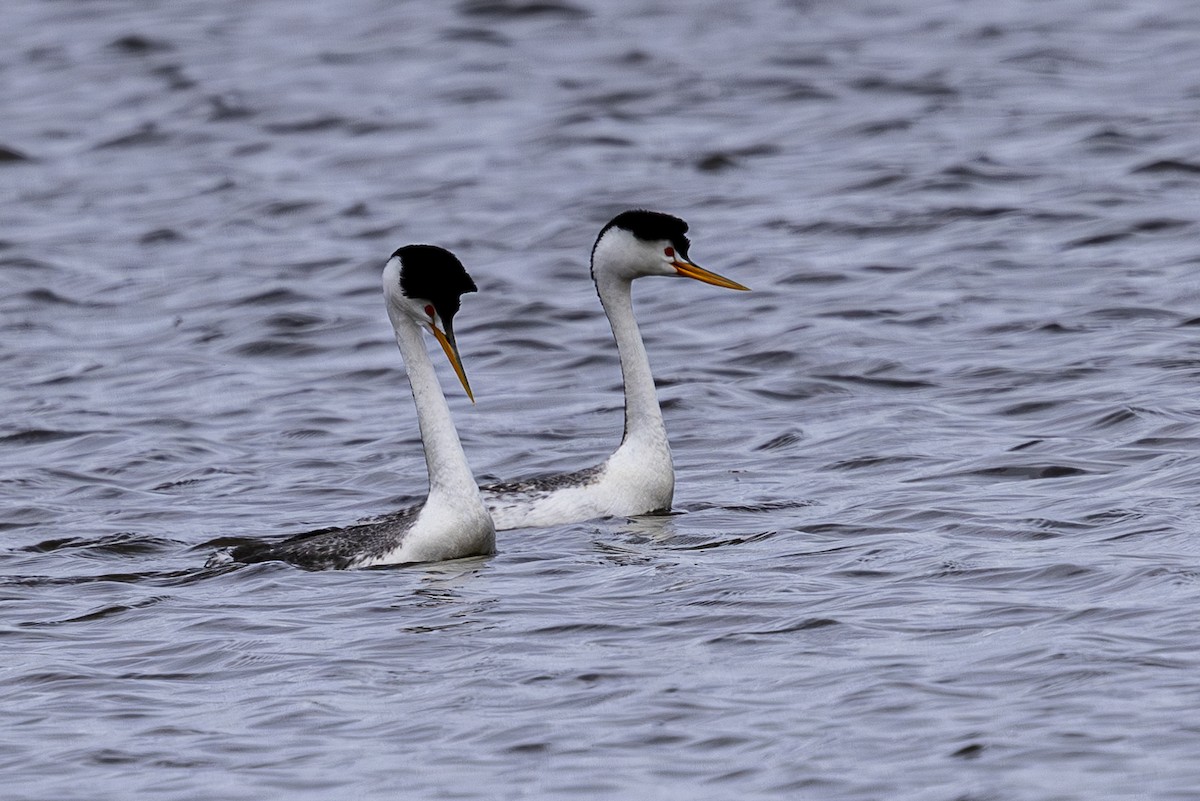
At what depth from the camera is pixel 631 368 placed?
40.3ft

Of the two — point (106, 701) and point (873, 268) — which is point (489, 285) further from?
point (106, 701)

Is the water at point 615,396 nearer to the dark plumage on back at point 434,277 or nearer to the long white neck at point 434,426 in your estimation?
the long white neck at point 434,426

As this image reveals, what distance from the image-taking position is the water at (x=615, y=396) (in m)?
8.19

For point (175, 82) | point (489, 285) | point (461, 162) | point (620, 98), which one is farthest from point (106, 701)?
point (175, 82)

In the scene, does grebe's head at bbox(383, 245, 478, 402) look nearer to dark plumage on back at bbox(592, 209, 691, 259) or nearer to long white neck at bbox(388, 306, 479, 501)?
long white neck at bbox(388, 306, 479, 501)

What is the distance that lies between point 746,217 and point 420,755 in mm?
12362

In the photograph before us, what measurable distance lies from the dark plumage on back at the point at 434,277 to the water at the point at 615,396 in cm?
124

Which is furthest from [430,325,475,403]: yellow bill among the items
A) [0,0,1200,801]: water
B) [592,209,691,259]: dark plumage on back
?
[592,209,691,259]: dark plumage on back

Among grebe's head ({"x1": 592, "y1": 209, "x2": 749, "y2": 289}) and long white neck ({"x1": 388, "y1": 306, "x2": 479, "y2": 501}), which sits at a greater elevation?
grebe's head ({"x1": 592, "y1": 209, "x2": 749, "y2": 289})

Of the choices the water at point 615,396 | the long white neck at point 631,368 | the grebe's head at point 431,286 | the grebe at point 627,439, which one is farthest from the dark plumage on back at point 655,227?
the grebe's head at point 431,286

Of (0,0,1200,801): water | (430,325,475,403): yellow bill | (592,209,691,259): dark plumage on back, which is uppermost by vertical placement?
(592,209,691,259): dark plumage on back

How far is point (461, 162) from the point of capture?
2250 cm

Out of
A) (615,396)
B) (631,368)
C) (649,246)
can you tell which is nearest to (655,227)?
(649,246)

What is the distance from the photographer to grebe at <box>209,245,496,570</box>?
35.2 feet
